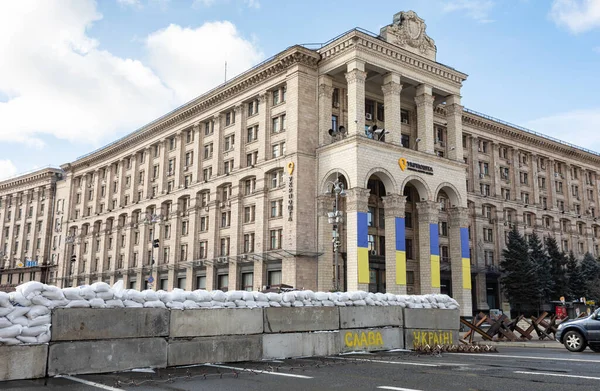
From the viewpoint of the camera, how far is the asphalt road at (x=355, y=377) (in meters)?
9.98

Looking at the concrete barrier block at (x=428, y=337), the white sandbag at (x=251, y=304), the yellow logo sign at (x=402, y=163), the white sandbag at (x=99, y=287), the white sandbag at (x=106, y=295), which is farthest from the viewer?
the yellow logo sign at (x=402, y=163)

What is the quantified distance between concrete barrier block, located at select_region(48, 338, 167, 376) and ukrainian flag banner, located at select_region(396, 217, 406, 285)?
1251 inches

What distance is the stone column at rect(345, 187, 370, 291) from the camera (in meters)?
41.0

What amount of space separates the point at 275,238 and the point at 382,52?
17.7m

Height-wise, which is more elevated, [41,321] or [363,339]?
[41,321]

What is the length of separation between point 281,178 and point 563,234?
43.9 meters

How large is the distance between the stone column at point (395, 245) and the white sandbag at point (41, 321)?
33456 mm

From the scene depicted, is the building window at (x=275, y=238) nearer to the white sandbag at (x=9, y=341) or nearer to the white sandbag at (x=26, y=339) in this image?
the white sandbag at (x=26, y=339)

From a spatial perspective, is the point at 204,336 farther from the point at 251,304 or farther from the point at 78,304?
the point at 78,304

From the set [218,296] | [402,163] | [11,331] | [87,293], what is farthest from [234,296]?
[402,163]

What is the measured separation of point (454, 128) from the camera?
50.5 m

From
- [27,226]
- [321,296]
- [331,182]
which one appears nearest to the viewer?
[321,296]

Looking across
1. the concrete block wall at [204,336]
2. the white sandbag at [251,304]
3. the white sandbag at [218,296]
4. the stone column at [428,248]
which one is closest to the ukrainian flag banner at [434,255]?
the stone column at [428,248]

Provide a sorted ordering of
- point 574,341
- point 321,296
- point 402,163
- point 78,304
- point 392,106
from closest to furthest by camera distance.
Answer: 1. point 78,304
2. point 321,296
3. point 574,341
4. point 402,163
5. point 392,106
